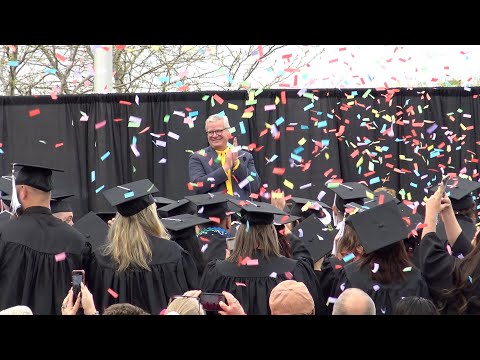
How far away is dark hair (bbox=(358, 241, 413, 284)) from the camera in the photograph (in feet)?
16.2

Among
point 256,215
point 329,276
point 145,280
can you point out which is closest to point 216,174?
point 256,215

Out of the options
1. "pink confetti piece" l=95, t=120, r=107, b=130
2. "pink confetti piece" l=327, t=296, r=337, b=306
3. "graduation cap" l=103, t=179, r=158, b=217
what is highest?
"pink confetti piece" l=95, t=120, r=107, b=130

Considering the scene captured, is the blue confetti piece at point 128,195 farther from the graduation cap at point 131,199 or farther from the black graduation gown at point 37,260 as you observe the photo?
the black graduation gown at point 37,260

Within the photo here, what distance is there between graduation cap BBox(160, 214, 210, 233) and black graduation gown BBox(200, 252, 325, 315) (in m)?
0.95

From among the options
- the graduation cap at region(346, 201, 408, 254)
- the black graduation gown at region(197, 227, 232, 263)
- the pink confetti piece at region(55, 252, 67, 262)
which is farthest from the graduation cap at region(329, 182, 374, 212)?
the pink confetti piece at region(55, 252, 67, 262)

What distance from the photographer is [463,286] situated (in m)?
4.60

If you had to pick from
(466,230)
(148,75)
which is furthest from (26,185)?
(148,75)

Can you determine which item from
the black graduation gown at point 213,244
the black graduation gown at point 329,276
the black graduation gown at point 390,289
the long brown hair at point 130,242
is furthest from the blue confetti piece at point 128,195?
the black graduation gown at point 390,289

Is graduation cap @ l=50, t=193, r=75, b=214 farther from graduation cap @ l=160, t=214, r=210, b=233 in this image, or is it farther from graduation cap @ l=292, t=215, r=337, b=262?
graduation cap @ l=292, t=215, r=337, b=262

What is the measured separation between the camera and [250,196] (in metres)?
8.41

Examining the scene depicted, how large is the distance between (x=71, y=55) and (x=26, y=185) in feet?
31.8

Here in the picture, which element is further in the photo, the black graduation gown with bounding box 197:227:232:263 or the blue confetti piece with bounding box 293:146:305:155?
the blue confetti piece with bounding box 293:146:305:155

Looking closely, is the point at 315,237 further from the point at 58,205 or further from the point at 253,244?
the point at 58,205

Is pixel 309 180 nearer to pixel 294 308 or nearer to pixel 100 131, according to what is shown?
pixel 100 131
